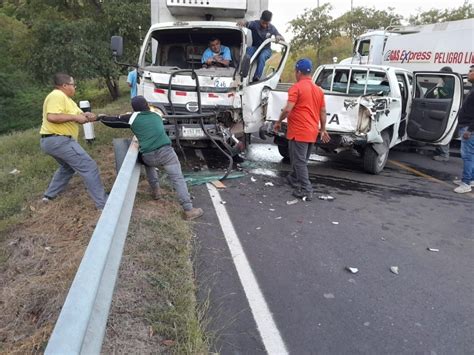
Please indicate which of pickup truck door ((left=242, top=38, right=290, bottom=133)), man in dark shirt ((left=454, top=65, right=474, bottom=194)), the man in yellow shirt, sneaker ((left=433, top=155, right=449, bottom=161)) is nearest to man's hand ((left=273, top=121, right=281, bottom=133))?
pickup truck door ((left=242, top=38, right=290, bottom=133))

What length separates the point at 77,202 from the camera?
518 cm

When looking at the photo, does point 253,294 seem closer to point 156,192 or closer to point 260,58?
point 156,192

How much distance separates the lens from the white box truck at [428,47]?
11.2 m

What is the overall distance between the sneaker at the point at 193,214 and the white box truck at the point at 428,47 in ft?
31.0

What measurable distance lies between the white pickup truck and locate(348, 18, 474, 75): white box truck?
12.1 ft

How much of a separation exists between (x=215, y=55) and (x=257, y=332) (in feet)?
19.7

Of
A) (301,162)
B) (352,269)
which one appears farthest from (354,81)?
(352,269)

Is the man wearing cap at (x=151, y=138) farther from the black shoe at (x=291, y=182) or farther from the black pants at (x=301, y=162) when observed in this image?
the black shoe at (x=291, y=182)

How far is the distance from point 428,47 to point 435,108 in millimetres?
5535

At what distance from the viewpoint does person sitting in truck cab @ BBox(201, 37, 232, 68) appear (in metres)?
7.80

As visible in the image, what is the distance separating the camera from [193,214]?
16.4ft

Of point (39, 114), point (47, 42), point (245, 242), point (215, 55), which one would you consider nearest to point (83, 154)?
point (245, 242)

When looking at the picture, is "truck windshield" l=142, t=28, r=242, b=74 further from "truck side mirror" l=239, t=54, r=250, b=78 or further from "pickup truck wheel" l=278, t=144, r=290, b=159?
"pickup truck wheel" l=278, t=144, r=290, b=159

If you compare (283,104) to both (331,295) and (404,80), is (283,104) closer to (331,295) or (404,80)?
(404,80)
